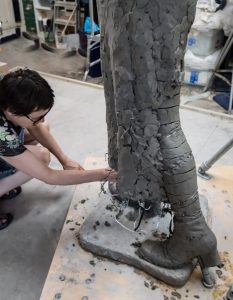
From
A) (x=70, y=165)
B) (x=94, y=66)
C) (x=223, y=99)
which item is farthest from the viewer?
(x=94, y=66)

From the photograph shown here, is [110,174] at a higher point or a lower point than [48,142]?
higher

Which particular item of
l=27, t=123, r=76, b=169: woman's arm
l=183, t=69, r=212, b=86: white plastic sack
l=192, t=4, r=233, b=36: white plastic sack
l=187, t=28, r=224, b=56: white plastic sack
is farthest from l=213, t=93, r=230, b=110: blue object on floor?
l=27, t=123, r=76, b=169: woman's arm

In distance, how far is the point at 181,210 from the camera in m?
0.95

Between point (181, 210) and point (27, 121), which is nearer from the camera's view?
point (181, 210)

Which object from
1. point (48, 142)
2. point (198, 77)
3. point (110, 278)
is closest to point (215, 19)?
point (198, 77)

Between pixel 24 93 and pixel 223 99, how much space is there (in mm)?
1971

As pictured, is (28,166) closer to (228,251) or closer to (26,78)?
(26,78)

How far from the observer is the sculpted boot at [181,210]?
899 mm

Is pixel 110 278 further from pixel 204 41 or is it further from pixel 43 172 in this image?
pixel 204 41

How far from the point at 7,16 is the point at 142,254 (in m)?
3.80

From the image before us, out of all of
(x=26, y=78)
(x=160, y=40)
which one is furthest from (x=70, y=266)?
(x=160, y=40)

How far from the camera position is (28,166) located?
1.08 m

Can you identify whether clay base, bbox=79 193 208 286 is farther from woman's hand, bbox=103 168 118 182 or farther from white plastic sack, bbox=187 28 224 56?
white plastic sack, bbox=187 28 224 56

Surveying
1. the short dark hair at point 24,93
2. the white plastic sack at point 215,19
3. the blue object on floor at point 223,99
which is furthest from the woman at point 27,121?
the white plastic sack at point 215,19
